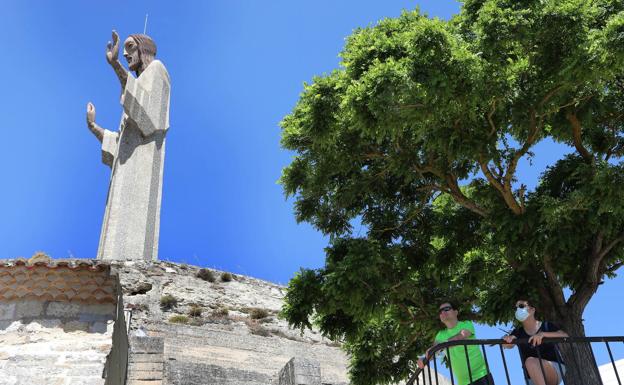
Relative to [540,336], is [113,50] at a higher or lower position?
higher

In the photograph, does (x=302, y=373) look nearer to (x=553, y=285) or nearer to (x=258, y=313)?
(x=553, y=285)

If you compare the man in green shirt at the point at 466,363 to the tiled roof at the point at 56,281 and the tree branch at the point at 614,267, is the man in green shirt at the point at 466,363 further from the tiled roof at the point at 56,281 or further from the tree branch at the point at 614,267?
the tiled roof at the point at 56,281

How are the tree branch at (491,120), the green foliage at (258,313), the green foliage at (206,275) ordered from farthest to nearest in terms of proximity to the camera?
1. the green foliage at (206,275)
2. the green foliage at (258,313)
3. the tree branch at (491,120)

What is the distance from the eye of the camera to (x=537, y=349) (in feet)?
22.8

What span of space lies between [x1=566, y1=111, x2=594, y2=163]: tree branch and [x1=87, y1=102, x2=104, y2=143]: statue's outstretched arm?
64.2 ft

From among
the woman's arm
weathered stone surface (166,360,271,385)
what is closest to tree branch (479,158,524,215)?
the woman's arm

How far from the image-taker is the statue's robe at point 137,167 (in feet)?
71.8

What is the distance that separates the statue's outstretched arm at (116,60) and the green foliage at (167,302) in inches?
379

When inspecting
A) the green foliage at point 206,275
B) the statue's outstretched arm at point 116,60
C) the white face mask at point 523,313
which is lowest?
the white face mask at point 523,313

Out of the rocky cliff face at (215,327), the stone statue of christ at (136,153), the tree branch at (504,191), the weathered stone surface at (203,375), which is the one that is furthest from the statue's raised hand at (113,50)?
the tree branch at (504,191)

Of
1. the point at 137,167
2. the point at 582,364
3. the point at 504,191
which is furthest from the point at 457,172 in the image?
the point at 137,167

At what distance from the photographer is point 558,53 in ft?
30.3

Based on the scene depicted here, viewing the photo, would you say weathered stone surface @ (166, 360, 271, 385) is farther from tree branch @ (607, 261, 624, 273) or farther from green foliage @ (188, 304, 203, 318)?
tree branch @ (607, 261, 624, 273)

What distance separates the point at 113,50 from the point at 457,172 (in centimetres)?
1845
